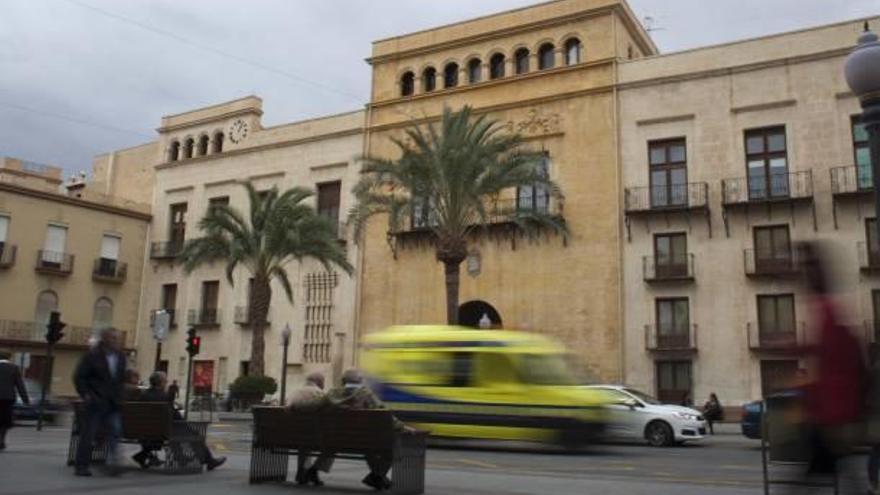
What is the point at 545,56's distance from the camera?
126 feet

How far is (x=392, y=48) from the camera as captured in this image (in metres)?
42.3

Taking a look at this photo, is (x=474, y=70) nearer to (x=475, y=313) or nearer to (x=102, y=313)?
(x=475, y=313)

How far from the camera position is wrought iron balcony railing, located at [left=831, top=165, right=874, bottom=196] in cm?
3009

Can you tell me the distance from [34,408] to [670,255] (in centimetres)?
2342

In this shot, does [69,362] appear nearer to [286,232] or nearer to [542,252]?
[286,232]

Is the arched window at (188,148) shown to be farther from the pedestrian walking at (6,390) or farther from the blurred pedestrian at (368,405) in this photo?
the blurred pedestrian at (368,405)

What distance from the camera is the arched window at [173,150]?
50594 millimetres

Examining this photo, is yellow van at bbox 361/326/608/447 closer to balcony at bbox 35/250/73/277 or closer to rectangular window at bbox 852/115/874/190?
rectangular window at bbox 852/115/874/190

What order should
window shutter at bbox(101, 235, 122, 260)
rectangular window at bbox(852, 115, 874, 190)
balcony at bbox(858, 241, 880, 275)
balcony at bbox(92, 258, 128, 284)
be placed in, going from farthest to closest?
window shutter at bbox(101, 235, 122, 260) → balcony at bbox(92, 258, 128, 284) → rectangular window at bbox(852, 115, 874, 190) → balcony at bbox(858, 241, 880, 275)

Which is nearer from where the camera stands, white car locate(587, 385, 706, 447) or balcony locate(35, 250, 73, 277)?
white car locate(587, 385, 706, 447)

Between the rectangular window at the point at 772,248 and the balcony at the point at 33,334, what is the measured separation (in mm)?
29786

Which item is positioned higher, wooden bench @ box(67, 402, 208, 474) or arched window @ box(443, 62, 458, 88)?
arched window @ box(443, 62, 458, 88)

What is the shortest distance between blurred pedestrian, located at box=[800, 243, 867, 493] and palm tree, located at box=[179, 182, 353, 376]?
31.6 metres

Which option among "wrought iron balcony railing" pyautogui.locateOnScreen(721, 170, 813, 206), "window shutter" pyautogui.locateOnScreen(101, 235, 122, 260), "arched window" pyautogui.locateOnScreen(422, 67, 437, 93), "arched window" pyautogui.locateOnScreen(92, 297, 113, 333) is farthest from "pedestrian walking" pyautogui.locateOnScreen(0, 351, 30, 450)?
"window shutter" pyautogui.locateOnScreen(101, 235, 122, 260)
